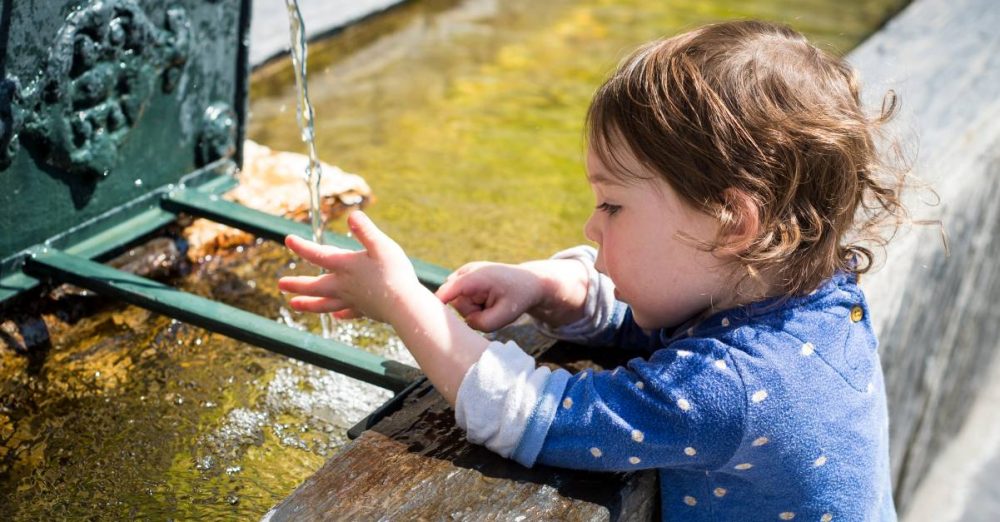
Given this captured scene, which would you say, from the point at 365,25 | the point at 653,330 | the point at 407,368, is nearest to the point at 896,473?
the point at 653,330

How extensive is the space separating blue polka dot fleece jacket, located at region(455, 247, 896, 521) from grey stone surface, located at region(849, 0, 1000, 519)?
0.75 meters

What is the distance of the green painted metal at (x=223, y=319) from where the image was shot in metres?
1.71

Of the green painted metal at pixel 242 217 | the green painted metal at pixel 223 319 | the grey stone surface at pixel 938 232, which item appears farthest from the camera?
the grey stone surface at pixel 938 232

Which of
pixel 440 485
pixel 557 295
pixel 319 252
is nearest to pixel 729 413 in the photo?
pixel 440 485

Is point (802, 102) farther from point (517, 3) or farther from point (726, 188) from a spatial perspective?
point (517, 3)

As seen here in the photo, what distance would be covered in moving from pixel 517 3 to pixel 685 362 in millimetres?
3508

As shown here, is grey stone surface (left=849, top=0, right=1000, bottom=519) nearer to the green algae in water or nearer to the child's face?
the green algae in water

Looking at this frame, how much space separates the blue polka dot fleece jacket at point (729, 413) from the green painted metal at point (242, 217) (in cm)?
66

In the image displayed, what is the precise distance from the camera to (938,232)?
2.63 metres

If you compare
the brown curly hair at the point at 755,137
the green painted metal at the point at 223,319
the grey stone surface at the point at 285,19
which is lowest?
the grey stone surface at the point at 285,19

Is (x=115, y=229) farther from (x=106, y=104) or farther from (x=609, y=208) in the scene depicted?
(x=609, y=208)

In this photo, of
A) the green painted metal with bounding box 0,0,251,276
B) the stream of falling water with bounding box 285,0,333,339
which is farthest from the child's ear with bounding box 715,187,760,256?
the green painted metal with bounding box 0,0,251,276

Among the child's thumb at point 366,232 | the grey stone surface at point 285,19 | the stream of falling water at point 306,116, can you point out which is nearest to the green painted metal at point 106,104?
the stream of falling water at point 306,116

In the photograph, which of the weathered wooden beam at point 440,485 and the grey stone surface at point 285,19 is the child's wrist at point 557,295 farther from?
the grey stone surface at point 285,19
